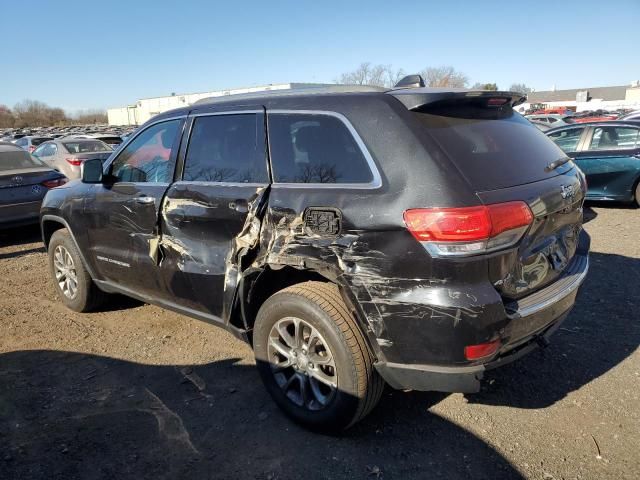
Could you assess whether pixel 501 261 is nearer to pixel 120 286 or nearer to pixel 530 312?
pixel 530 312

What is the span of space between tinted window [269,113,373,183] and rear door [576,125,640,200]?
7617 mm

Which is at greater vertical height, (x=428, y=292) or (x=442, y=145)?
(x=442, y=145)

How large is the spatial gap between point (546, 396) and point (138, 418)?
2.62 m

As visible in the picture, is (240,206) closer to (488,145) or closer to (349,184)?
(349,184)

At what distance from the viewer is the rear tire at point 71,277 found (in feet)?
15.2

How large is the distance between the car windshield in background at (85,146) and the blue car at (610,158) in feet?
38.0

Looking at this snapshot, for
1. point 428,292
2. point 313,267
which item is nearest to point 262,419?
point 313,267

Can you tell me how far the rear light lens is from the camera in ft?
7.73

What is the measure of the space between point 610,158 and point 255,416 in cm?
832

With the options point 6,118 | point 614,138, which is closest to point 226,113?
point 614,138

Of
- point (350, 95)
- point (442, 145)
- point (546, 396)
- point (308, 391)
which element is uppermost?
point (350, 95)

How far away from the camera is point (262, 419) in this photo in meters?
3.06

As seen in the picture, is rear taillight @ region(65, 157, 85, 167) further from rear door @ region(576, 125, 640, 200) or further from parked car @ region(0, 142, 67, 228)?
rear door @ region(576, 125, 640, 200)

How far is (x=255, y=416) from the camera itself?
310 centimetres
